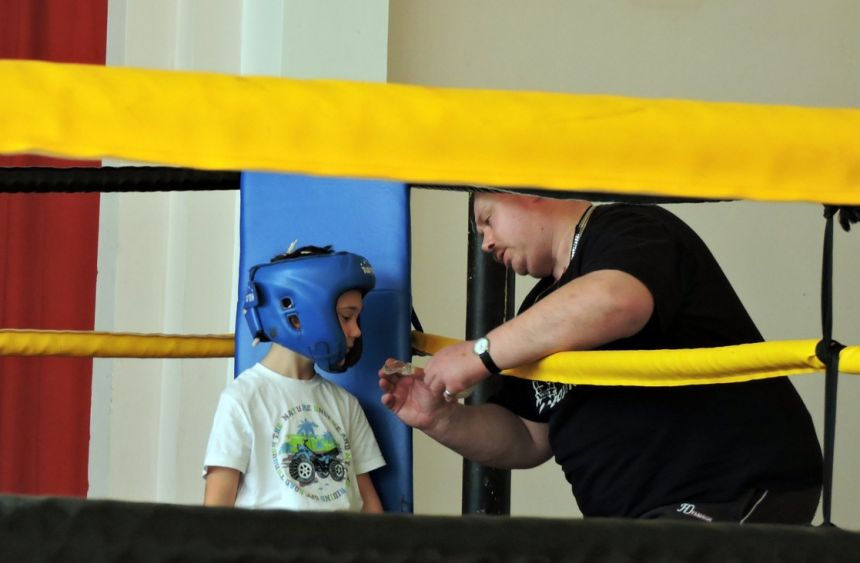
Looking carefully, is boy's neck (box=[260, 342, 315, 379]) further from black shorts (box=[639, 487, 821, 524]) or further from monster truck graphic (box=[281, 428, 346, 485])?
black shorts (box=[639, 487, 821, 524])

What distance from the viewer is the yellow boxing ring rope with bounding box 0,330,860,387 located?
0.88 meters

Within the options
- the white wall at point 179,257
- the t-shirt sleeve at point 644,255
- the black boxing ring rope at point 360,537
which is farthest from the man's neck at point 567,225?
the white wall at point 179,257

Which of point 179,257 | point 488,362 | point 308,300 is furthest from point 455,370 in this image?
point 179,257

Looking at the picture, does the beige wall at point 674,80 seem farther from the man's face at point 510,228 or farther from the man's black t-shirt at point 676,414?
the man's black t-shirt at point 676,414

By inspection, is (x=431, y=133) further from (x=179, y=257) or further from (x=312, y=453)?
(x=179, y=257)

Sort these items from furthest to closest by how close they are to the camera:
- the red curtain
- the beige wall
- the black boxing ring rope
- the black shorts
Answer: the beige wall, the red curtain, the black shorts, the black boxing ring rope

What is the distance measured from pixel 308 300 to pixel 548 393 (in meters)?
0.41

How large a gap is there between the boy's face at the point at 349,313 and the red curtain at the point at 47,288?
120cm

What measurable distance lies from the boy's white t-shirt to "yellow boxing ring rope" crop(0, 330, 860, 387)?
0.18 m

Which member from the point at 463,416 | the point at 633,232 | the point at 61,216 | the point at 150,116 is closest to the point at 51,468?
the point at 61,216

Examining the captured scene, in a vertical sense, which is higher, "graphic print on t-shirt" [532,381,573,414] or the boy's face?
the boy's face

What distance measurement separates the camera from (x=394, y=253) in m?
2.03

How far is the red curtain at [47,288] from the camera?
9.04 feet

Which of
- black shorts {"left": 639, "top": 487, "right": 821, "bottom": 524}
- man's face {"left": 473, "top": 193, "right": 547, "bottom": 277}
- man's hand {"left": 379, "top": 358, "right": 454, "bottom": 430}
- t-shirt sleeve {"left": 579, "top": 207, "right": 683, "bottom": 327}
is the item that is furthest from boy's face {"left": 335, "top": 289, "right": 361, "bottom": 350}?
black shorts {"left": 639, "top": 487, "right": 821, "bottom": 524}
